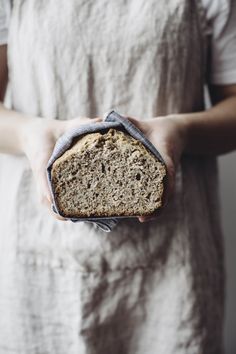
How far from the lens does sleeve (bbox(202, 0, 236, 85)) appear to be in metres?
0.73

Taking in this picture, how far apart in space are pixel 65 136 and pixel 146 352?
325 mm

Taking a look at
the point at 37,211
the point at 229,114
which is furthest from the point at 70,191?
the point at 229,114

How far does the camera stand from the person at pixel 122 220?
708 millimetres

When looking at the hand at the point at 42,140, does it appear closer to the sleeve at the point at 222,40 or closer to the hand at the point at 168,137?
the hand at the point at 168,137

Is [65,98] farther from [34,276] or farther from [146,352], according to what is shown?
[146,352]

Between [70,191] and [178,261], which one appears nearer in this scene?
[70,191]

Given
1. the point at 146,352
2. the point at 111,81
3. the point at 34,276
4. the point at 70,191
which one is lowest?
the point at 146,352

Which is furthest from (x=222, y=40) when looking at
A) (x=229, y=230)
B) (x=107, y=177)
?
(x=229, y=230)

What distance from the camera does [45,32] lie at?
706 millimetres

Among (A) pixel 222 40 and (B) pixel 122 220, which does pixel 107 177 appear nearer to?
(B) pixel 122 220

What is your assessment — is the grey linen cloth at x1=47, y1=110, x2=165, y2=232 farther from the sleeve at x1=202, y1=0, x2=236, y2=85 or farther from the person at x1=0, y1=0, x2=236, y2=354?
the sleeve at x1=202, y1=0, x2=236, y2=85

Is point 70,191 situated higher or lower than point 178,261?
higher

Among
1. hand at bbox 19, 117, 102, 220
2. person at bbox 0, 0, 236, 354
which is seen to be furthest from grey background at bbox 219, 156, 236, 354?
hand at bbox 19, 117, 102, 220

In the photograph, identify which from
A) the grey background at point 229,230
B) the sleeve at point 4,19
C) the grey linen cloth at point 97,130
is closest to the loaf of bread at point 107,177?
the grey linen cloth at point 97,130
